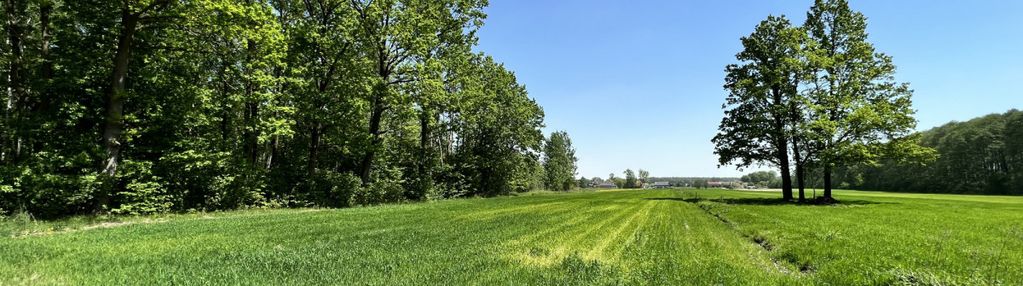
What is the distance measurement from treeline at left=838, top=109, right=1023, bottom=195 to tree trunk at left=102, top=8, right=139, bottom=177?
9417 centimetres

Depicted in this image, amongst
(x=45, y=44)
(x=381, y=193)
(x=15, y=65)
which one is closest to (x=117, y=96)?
(x=45, y=44)

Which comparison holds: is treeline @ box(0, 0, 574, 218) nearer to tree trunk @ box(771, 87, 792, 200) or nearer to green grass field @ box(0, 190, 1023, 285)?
green grass field @ box(0, 190, 1023, 285)

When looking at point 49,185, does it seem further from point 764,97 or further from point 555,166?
point 555,166

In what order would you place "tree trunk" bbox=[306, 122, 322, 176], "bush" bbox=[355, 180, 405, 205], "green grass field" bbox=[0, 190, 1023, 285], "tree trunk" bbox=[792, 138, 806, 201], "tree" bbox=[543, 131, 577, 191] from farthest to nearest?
"tree" bbox=[543, 131, 577, 191] < "tree trunk" bbox=[792, 138, 806, 201] < "bush" bbox=[355, 180, 405, 205] < "tree trunk" bbox=[306, 122, 322, 176] < "green grass field" bbox=[0, 190, 1023, 285]

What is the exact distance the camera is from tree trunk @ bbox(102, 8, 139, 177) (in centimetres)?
1792

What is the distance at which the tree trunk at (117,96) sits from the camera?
17922mm

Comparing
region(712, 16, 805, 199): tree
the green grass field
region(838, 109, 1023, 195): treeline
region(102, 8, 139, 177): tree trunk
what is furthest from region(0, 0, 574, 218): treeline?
region(838, 109, 1023, 195): treeline

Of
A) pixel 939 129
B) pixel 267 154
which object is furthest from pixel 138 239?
pixel 939 129

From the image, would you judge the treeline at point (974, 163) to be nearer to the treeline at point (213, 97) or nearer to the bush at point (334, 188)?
the treeline at point (213, 97)

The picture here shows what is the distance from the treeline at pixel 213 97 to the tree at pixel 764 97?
777 inches

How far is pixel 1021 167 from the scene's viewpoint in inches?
2894

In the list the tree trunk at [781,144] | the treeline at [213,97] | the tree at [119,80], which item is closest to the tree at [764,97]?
the tree trunk at [781,144]

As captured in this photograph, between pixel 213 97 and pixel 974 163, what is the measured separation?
111770mm

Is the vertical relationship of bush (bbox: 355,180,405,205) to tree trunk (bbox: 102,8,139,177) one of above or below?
below
